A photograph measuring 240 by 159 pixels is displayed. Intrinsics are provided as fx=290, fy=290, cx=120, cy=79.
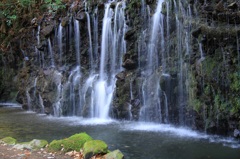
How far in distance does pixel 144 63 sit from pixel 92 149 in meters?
7.58

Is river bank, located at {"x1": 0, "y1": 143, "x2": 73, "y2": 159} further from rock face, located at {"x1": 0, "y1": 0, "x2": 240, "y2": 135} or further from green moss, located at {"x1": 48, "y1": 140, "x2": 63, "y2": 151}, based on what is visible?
rock face, located at {"x1": 0, "y1": 0, "x2": 240, "y2": 135}

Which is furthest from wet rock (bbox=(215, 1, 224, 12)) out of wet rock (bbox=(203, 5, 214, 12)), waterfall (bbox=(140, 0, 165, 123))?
waterfall (bbox=(140, 0, 165, 123))

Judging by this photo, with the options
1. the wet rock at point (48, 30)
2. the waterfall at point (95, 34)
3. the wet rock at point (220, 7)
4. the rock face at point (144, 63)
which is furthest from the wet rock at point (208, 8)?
the wet rock at point (48, 30)

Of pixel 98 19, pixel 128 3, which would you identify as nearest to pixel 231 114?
pixel 128 3

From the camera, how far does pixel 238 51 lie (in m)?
9.67

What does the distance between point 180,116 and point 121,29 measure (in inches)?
223

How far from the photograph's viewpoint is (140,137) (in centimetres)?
957

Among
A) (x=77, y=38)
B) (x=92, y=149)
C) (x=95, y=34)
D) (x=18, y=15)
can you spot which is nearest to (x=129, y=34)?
(x=95, y=34)

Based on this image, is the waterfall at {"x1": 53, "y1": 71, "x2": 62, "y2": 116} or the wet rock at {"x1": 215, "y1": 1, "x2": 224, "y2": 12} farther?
the waterfall at {"x1": 53, "y1": 71, "x2": 62, "y2": 116}

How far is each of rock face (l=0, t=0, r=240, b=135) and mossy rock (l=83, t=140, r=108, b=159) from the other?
4821mm

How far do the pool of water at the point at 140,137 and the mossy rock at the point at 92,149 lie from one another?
3.52 ft

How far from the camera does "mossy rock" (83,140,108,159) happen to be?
6497 millimetres

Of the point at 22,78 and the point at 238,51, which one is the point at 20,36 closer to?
the point at 22,78

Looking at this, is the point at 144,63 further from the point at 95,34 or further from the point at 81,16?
the point at 81,16
